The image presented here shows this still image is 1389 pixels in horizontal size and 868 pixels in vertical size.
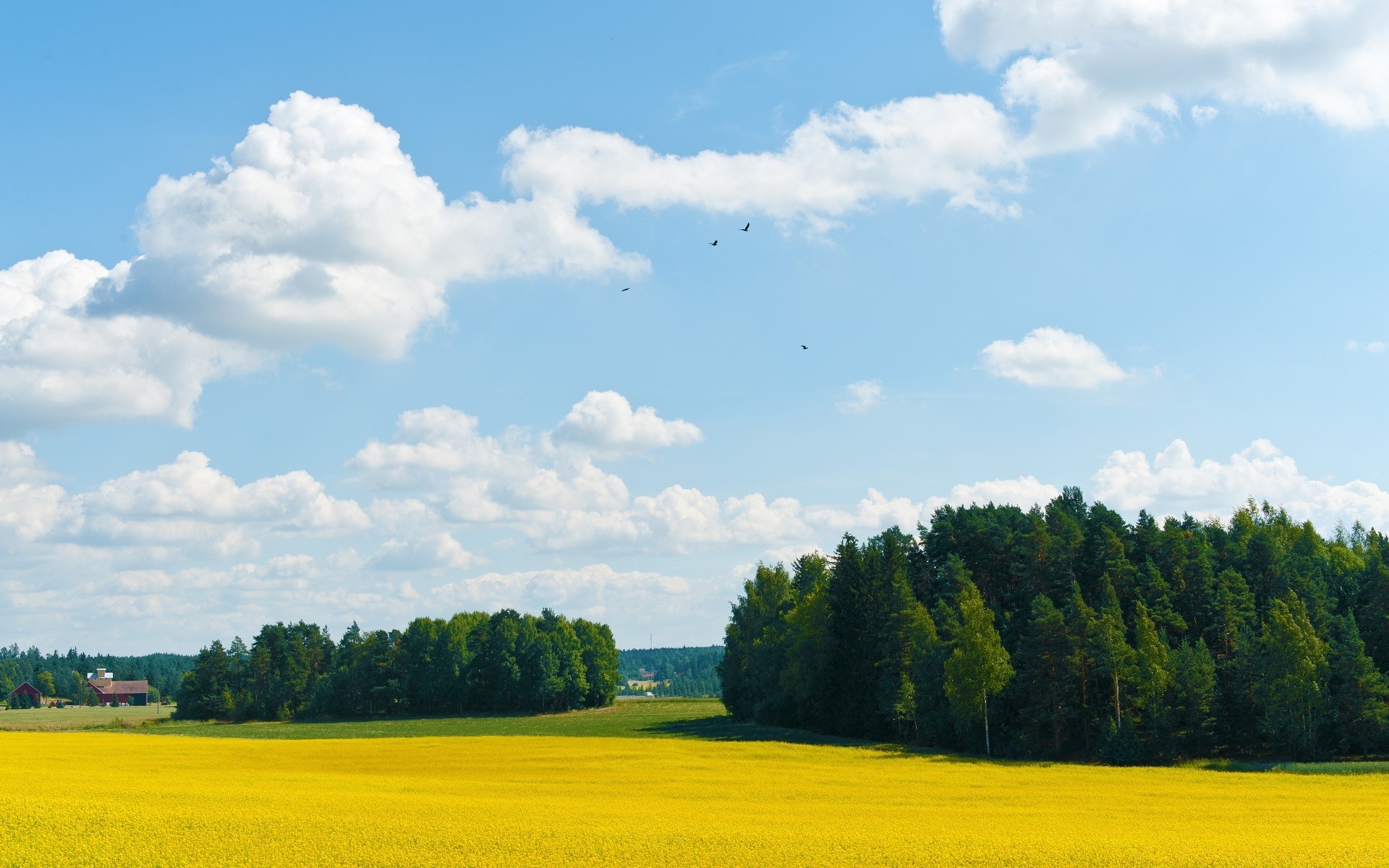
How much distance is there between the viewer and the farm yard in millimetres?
34219

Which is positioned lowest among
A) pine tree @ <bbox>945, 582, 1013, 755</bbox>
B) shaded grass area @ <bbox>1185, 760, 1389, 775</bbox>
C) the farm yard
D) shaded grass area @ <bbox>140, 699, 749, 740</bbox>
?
shaded grass area @ <bbox>140, 699, 749, 740</bbox>

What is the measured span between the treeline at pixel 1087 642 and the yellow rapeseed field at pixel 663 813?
12.3 metres

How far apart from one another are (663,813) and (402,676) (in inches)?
5953

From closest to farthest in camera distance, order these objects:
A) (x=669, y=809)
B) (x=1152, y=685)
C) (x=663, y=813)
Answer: (x=663, y=813) → (x=669, y=809) → (x=1152, y=685)

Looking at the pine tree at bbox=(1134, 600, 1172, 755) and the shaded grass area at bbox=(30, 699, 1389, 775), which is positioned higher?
the pine tree at bbox=(1134, 600, 1172, 755)

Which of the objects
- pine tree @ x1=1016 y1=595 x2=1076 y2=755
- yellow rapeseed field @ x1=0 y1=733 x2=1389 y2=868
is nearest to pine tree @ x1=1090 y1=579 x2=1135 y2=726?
pine tree @ x1=1016 y1=595 x2=1076 y2=755

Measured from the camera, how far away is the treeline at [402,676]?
17862 cm

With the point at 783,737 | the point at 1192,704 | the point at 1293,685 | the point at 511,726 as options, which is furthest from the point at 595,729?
the point at 1293,685

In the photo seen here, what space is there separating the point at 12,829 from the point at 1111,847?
3751 centimetres

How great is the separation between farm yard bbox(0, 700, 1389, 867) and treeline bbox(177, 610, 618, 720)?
3973 inches

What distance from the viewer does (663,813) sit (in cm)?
4362

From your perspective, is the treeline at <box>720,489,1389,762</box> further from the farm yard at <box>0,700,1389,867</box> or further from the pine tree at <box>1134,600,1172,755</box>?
the farm yard at <box>0,700,1389,867</box>

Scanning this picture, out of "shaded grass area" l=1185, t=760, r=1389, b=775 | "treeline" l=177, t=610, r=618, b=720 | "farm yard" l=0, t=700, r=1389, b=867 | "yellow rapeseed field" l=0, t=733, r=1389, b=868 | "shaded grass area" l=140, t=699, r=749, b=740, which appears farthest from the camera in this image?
"treeline" l=177, t=610, r=618, b=720

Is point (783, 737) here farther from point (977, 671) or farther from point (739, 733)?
point (977, 671)
